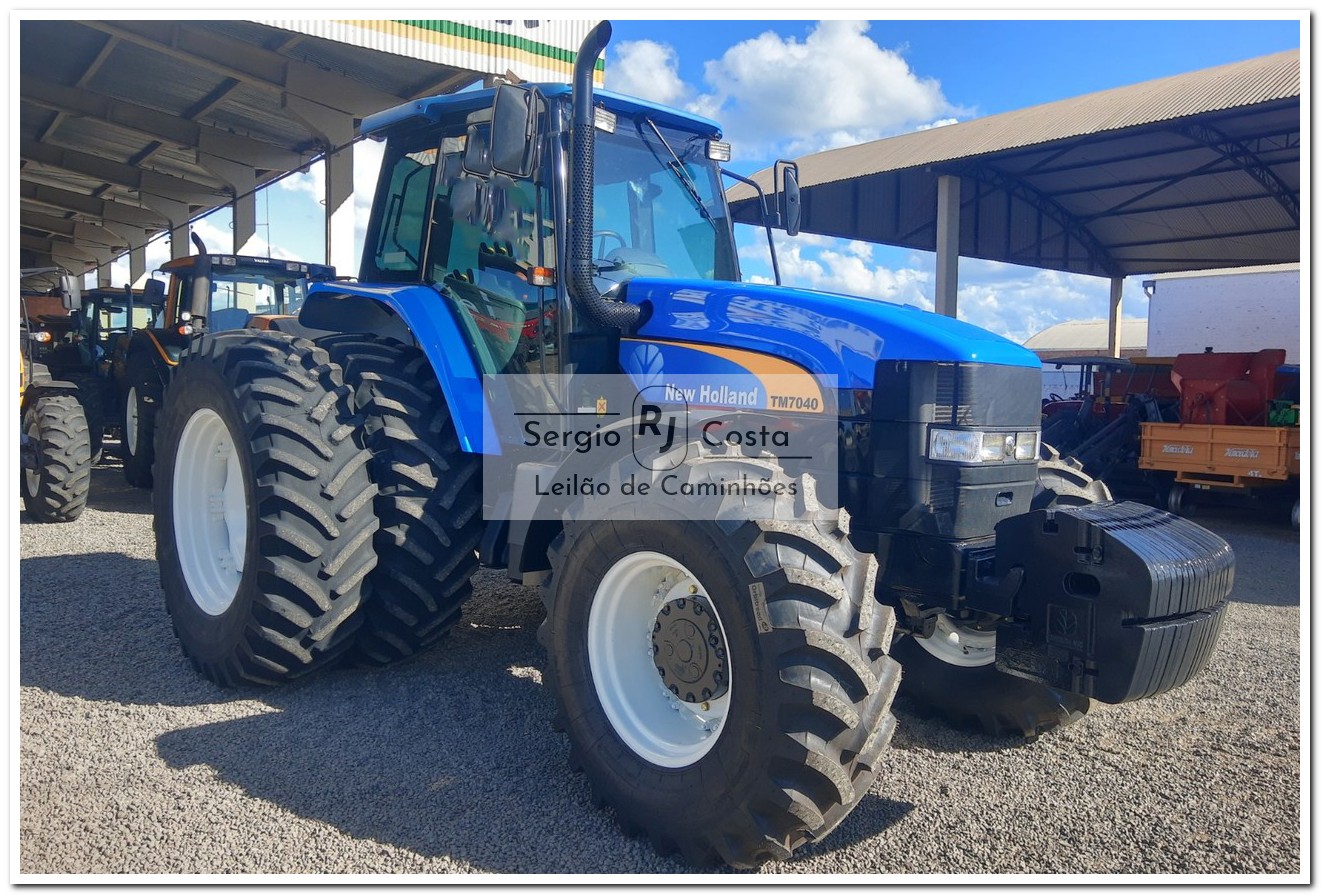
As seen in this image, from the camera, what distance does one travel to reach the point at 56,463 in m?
7.68

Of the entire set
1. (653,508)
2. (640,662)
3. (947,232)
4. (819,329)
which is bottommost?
(640,662)

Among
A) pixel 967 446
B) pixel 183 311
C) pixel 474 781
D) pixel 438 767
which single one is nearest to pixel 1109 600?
pixel 967 446

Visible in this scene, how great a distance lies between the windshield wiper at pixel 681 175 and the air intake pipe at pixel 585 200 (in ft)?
1.95

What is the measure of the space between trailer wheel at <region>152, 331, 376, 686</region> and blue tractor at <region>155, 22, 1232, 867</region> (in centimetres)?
1

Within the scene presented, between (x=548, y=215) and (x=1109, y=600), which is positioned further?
(x=548, y=215)

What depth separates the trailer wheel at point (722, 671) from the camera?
2420mm

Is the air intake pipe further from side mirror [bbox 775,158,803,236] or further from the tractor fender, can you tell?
side mirror [bbox 775,158,803,236]

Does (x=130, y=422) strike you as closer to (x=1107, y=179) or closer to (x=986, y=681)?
(x=986, y=681)

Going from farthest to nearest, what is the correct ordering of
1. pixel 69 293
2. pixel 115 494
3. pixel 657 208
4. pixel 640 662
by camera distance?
pixel 115 494, pixel 69 293, pixel 657 208, pixel 640 662

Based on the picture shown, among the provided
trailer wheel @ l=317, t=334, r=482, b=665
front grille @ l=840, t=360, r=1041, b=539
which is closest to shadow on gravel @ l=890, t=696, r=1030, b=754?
front grille @ l=840, t=360, r=1041, b=539

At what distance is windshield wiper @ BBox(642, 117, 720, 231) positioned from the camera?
3.93m

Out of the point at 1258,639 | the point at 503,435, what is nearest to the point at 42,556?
the point at 503,435

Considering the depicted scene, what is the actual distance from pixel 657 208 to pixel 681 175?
0.70 feet
